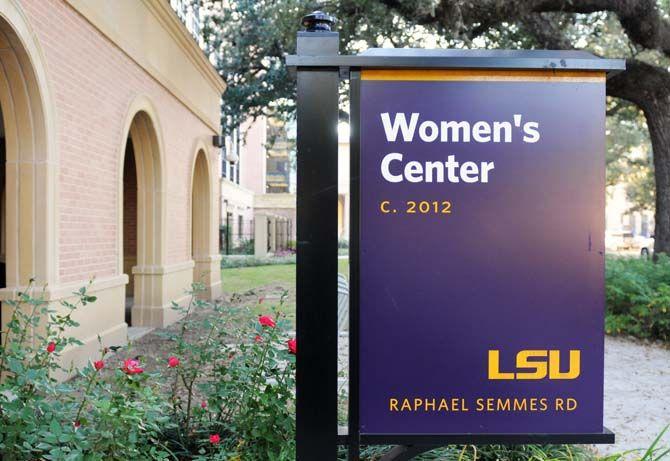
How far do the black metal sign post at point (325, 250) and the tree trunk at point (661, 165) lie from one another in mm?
11127

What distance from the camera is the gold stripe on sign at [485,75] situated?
2.36 meters

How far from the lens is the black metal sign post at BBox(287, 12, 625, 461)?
7.77 feet

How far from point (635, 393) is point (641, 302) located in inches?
127

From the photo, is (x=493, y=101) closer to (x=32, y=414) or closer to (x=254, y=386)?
(x=254, y=386)

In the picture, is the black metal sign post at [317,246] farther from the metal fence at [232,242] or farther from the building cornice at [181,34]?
the metal fence at [232,242]

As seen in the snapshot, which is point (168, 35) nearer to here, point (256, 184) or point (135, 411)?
point (135, 411)

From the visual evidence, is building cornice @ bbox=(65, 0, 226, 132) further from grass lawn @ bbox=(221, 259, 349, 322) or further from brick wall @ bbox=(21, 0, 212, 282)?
grass lawn @ bbox=(221, 259, 349, 322)

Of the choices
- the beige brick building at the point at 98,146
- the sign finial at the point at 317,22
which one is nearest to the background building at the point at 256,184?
the beige brick building at the point at 98,146

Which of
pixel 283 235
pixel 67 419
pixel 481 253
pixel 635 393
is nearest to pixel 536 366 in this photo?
pixel 481 253

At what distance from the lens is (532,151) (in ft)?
7.84

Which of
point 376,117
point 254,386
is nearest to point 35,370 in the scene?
point 254,386

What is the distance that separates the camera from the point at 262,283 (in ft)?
54.7

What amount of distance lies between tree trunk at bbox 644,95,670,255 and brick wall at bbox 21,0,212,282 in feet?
32.0

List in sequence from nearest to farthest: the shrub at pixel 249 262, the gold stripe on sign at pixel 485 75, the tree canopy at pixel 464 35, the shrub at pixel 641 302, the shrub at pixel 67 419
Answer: the gold stripe on sign at pixel 485 75 → the shrub at pixel 67 419 → the shrub at pixel 641 302 → the tree canopy at pixel 464 35 → the shrub at pixel 249 262
